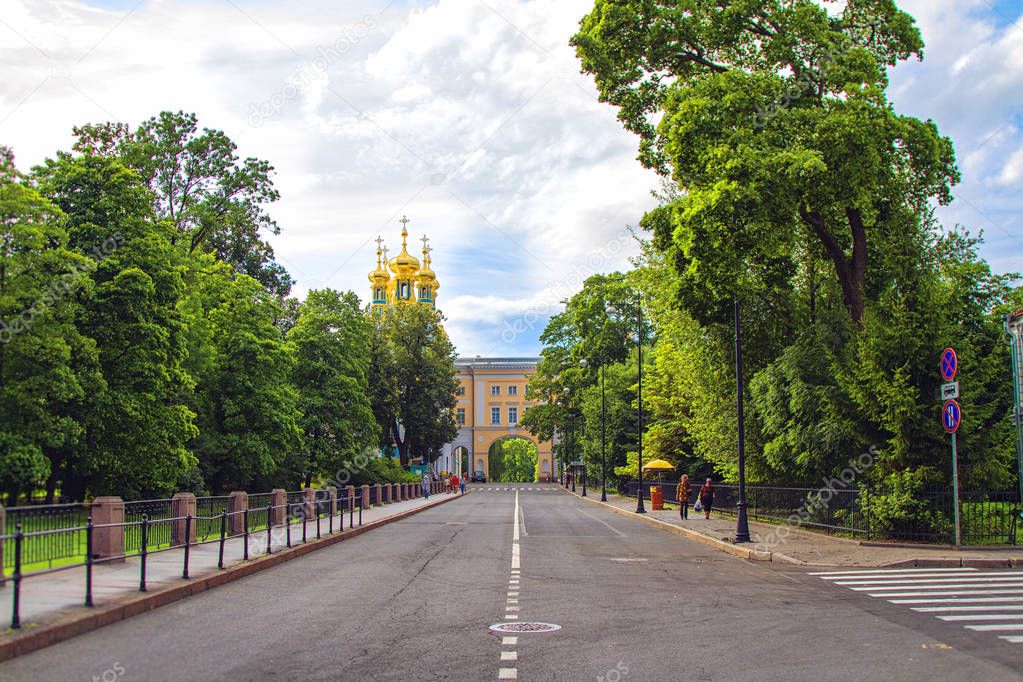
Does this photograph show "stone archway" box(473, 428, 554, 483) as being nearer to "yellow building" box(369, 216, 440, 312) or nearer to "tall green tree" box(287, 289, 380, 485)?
"yellow building" box(369, 216, 440, 312)

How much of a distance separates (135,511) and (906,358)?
1731cm

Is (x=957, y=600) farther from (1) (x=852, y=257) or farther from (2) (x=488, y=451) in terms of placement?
(2) (x=488, y=451)

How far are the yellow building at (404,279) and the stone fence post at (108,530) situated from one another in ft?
347

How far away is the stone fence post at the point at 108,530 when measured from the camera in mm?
14977

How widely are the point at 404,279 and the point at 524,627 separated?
11516cm

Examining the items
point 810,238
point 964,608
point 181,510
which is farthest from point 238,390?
point 964,608

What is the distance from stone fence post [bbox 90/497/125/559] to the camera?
1498 centimetres

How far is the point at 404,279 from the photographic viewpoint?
124000mm

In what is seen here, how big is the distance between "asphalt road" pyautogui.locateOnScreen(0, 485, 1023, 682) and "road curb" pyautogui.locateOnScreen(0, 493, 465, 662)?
168mm

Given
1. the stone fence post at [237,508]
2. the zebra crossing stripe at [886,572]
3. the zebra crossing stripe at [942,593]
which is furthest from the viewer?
the stone fence post at [237,508]

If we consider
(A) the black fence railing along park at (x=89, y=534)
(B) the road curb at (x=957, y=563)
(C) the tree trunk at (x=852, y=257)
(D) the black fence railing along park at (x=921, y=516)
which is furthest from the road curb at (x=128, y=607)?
(C) the tree trunk at (x=852, y=257)

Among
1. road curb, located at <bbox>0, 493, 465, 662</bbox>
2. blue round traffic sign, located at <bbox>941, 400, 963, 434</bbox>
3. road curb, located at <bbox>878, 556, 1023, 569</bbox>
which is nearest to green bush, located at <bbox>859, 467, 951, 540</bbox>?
blue round traffic sign, located at <bbox>941, 400, 963, 434</bbox>

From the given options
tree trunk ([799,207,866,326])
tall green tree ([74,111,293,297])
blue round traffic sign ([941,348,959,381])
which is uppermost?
tall green tree ([74,111,293,297])

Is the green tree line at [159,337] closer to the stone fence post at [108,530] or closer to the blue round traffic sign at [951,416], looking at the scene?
the stone fence post at [108,530]
